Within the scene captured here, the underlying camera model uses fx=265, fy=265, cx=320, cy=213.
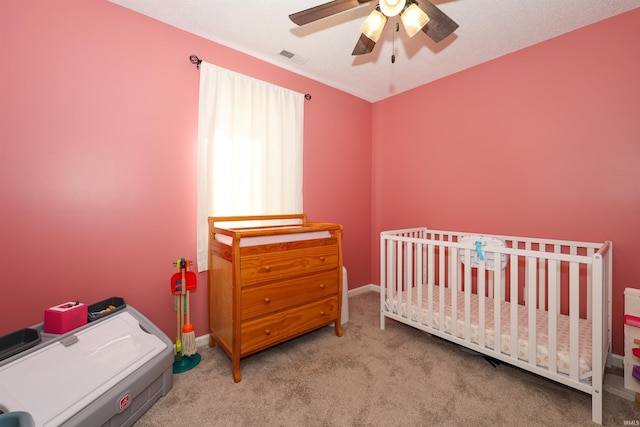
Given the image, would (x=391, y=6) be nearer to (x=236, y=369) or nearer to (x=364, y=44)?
(x=364, y=44)

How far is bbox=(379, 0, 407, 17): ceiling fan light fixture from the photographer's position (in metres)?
1.33

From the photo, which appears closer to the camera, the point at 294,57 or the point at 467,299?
the point at 467,299

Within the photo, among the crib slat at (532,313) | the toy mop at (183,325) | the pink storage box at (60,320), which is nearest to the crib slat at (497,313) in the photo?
the crib slat at (532,313)

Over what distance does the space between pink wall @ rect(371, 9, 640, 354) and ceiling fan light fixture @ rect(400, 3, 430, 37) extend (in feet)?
5.23

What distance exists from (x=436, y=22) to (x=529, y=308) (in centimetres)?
172

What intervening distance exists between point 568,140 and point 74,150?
360cm

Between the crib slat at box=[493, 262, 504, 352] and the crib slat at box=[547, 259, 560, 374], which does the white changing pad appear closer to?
the crib slat at box=[493, 262, 504, 352]

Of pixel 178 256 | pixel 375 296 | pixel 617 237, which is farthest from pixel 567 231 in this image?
pixel 178 256

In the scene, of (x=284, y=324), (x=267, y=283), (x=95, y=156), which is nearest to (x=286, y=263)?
(x=267, y=283)

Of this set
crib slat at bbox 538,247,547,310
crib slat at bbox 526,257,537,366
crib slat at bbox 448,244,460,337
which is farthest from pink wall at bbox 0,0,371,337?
crib slat at bbox 538,247,547,310

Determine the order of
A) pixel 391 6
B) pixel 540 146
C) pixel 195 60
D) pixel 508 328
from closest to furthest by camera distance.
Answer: pixel 391 6
pixel 508 328
pixel 195 60
pixel 540 146

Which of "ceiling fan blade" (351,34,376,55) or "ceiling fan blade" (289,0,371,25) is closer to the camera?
"ceiling fan blade" (289,0,371,25)

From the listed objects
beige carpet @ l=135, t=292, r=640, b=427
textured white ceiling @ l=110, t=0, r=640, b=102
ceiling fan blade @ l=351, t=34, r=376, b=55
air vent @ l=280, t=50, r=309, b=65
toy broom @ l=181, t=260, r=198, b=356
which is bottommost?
beige carpet @ l=135, t=292, r=640, b=427

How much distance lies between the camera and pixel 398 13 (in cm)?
139
